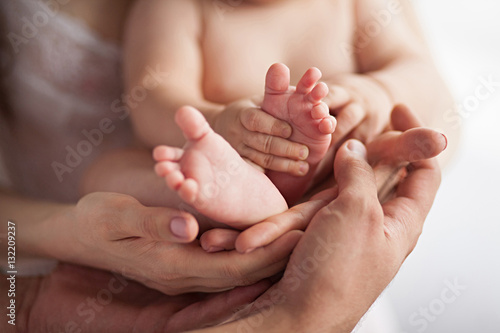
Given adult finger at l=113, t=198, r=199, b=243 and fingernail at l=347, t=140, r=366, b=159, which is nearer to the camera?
adult finger at l=113, t=198, r=199, b=243

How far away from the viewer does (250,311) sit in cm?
40

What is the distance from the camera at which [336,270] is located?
38 centimetres

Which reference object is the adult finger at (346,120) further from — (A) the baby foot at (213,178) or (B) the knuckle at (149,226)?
(B) the knuckle at (149,226)

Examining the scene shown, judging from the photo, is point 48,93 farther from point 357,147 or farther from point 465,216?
point 465,216

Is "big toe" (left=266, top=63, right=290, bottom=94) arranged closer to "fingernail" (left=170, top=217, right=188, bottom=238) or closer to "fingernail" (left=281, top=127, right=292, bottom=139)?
"fingernail" (left=281, top=127, right=292, bottom=139)

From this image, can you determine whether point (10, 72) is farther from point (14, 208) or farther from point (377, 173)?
point (377, 173)

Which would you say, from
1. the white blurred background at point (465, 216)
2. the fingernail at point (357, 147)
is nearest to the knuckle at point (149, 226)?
the fingernail at point (357, 147)

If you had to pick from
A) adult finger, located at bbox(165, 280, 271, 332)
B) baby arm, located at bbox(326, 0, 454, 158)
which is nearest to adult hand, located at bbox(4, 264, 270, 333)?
adult finger, located at bbox(165, 280, 271, 332)

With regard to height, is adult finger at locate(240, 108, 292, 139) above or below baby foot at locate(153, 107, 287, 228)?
above

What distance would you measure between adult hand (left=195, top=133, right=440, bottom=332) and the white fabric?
0.33 metres

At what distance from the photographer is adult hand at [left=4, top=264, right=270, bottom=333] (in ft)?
1.42

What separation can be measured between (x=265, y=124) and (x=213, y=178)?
0.10 metres

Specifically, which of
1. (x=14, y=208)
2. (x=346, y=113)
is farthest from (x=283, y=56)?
(x=14, y=208)

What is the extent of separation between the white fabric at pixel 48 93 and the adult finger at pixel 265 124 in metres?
0.24
